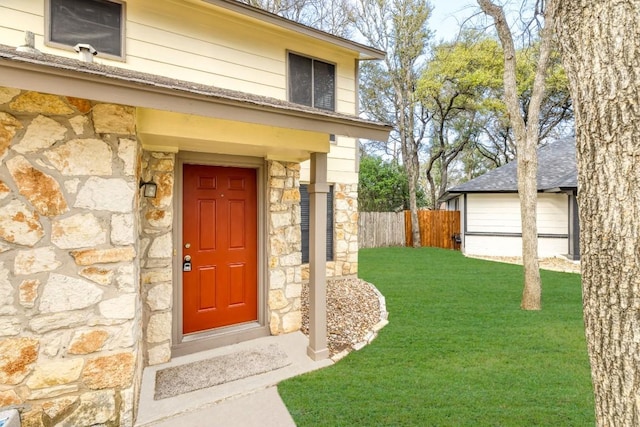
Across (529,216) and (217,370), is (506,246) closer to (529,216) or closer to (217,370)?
(529,216)

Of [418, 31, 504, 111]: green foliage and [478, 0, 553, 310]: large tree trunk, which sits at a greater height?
[418, 31, 504, 111]: green foliage

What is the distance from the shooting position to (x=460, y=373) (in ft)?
11.0

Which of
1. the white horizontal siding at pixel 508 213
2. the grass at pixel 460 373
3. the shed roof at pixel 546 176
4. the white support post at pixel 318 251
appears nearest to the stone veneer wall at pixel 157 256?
the grass at pixel 460 373

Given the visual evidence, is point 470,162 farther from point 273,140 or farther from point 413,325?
point 273,140

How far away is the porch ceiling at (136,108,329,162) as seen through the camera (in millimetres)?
2904

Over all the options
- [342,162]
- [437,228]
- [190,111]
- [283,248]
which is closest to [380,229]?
[437,228]

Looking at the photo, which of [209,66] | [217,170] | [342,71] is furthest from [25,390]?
[342,71]

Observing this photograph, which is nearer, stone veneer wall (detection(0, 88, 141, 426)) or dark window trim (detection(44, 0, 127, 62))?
stone veneer wall (detection(0, 88, 141, 426))

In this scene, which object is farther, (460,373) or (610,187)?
(460,373)

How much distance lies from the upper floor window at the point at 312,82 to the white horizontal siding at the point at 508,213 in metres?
8.49

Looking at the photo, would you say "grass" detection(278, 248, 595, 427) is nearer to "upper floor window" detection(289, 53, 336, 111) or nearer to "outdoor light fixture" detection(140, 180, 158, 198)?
"outdoor light fixture" detection(140, 180, 158, 198)

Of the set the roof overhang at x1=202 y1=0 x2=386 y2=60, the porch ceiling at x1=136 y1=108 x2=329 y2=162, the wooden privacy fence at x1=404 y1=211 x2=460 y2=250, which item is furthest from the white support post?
the wooden privacy fence at x1=404 y1=211 x2=460 y2=250

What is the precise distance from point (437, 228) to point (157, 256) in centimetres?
1353

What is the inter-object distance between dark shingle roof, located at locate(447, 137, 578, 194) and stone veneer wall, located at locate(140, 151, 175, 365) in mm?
11658
